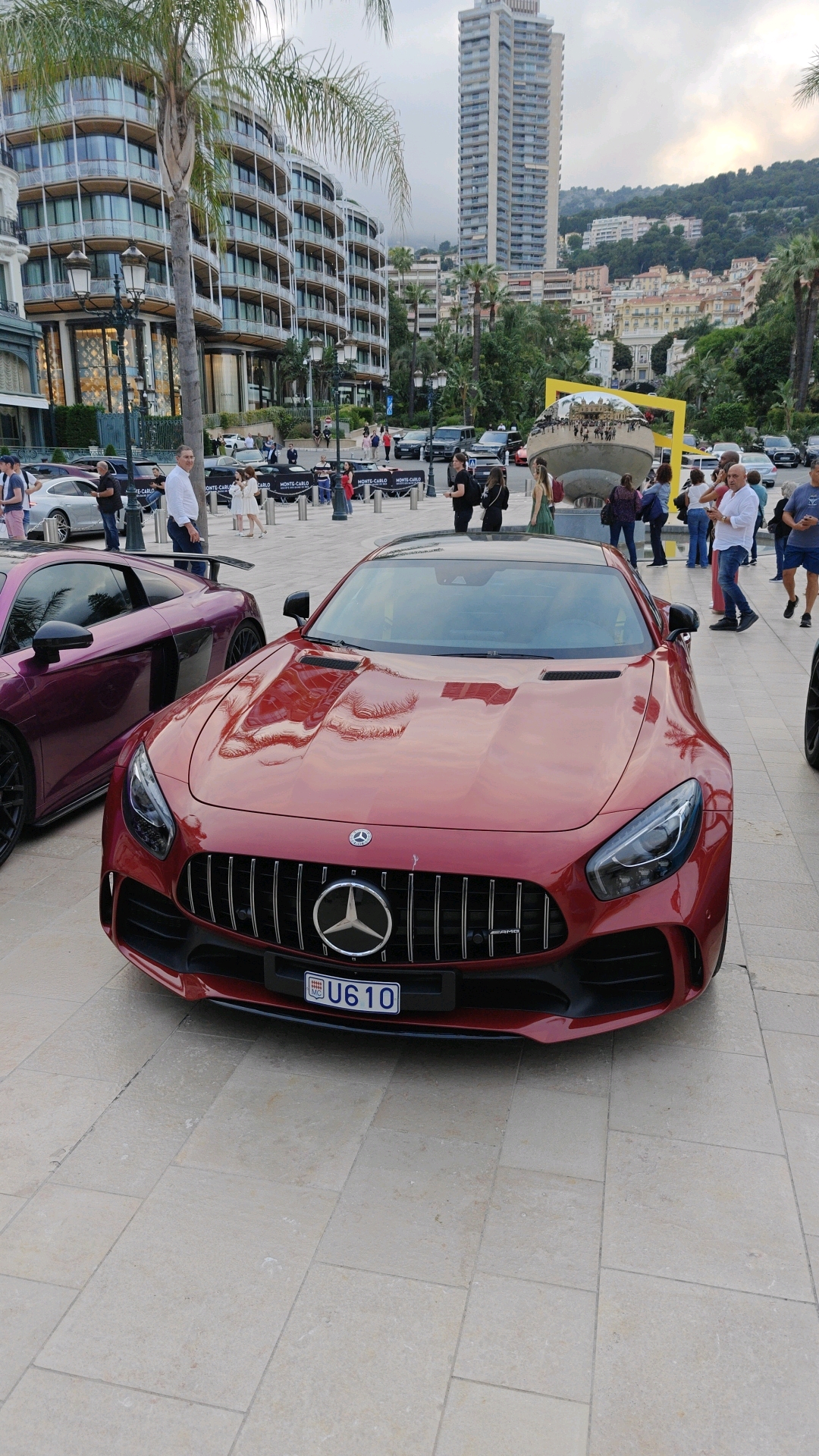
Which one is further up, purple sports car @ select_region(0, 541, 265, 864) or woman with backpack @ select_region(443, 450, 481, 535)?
woman with backpack @ select_region(443, 450, 481, 535)

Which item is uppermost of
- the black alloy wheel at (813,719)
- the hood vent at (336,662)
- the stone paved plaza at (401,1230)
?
the hood vent at (336,662)

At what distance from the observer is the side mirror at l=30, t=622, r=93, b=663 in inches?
190

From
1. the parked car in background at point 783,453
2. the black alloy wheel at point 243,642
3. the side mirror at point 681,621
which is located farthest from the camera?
the parked car in background at point 783,453

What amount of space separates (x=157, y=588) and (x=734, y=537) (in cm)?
→ 662

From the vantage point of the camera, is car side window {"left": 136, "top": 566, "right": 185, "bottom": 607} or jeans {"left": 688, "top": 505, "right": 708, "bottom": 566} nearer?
car side window {"left": 136, "top": 566, "right": 185, "bottom": 607}

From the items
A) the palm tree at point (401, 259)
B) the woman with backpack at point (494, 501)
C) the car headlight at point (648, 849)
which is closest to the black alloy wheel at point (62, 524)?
A: the woman with backpack at point (494, 501)

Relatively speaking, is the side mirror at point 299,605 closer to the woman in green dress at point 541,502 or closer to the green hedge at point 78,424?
the woman in green dress at point 541,502

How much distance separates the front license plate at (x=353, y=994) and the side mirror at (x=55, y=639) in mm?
2507

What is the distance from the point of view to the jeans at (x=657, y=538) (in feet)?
Answer: 53.2

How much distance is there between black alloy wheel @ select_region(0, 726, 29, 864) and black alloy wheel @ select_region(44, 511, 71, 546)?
18086 millimetres

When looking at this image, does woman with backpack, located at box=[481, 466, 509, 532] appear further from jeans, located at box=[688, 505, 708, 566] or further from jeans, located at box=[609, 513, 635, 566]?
jeans, located at box=[688, 505, 708, 566]

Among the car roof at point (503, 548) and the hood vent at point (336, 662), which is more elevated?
the car roof at point (503, 548)

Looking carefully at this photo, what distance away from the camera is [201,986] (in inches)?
126

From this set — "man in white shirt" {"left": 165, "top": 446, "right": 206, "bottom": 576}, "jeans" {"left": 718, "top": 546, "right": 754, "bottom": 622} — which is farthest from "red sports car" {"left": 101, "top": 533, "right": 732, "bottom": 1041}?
"man in white shirt" {"left": 165, "top": 446, "right": 206, "bottom": 576}
